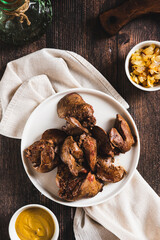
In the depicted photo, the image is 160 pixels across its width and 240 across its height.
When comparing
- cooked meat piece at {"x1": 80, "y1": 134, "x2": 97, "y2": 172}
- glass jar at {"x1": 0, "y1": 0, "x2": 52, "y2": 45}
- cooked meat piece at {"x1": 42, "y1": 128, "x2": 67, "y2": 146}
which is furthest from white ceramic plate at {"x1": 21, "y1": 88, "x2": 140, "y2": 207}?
glass jar at {"x1": 0, "y1": 0, "x2": 52, "y2": 45}

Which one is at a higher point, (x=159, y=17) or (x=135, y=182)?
(x=159, y=17)

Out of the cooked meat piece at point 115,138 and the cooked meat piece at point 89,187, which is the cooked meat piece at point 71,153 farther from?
the cooked meat piece at point 115,138

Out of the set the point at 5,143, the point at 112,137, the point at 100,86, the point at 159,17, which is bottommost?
the point at 5,143

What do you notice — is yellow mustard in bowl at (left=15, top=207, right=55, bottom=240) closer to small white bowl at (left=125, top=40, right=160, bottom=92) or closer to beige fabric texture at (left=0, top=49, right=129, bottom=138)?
beige fabric texture at (left=0, top=49, right=129, bottom=138)

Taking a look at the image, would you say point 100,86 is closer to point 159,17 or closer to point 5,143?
point 159,17

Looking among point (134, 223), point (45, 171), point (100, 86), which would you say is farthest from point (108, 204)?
point (100, 86)

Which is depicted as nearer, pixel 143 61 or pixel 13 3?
pixel 13 3

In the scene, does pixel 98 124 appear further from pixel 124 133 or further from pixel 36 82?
pixel 36 82

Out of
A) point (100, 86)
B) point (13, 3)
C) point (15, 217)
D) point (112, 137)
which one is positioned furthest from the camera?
point (100, 86)
